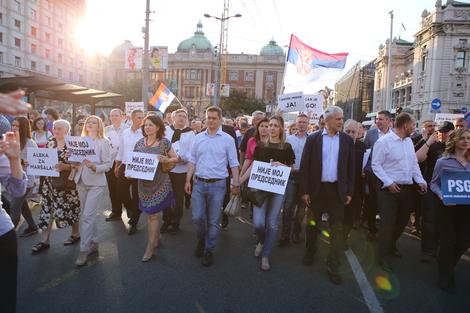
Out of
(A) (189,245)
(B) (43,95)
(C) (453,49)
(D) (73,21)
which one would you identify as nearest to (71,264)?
(A) (189,245)

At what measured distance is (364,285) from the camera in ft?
13.7

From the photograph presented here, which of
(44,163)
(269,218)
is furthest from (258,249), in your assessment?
(44,163)

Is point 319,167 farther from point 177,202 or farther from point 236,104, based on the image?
point 236,104

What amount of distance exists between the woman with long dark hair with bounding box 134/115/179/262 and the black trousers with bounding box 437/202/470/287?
3.27 metres

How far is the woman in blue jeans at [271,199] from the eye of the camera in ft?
15.0

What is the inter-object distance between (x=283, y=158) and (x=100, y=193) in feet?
7.69

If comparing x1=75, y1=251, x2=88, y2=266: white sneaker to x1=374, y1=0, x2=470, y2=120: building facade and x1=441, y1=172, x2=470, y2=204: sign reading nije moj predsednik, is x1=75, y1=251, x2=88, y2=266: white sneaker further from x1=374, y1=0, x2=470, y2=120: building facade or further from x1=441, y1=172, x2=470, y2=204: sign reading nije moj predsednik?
x1=374, y1=0, x2=470, y2=120: building facade

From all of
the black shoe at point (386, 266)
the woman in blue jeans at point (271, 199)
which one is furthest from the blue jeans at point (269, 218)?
the black shoe at point (386, 266)

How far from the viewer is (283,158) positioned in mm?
4617

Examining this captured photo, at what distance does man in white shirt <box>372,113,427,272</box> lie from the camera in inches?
181

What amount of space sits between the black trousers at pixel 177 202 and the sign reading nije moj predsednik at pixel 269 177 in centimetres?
185

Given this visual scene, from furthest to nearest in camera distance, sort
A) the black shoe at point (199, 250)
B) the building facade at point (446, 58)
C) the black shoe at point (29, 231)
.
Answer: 1. the building facade at point (446, 58)
2. the black shoe at point (29, 231)
3. the black shoe at point (199, 250)

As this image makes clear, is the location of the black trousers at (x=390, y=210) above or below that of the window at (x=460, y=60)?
below

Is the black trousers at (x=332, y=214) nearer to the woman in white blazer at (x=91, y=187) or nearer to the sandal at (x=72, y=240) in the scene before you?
the woman in white blazer at (x=91, y=187)
